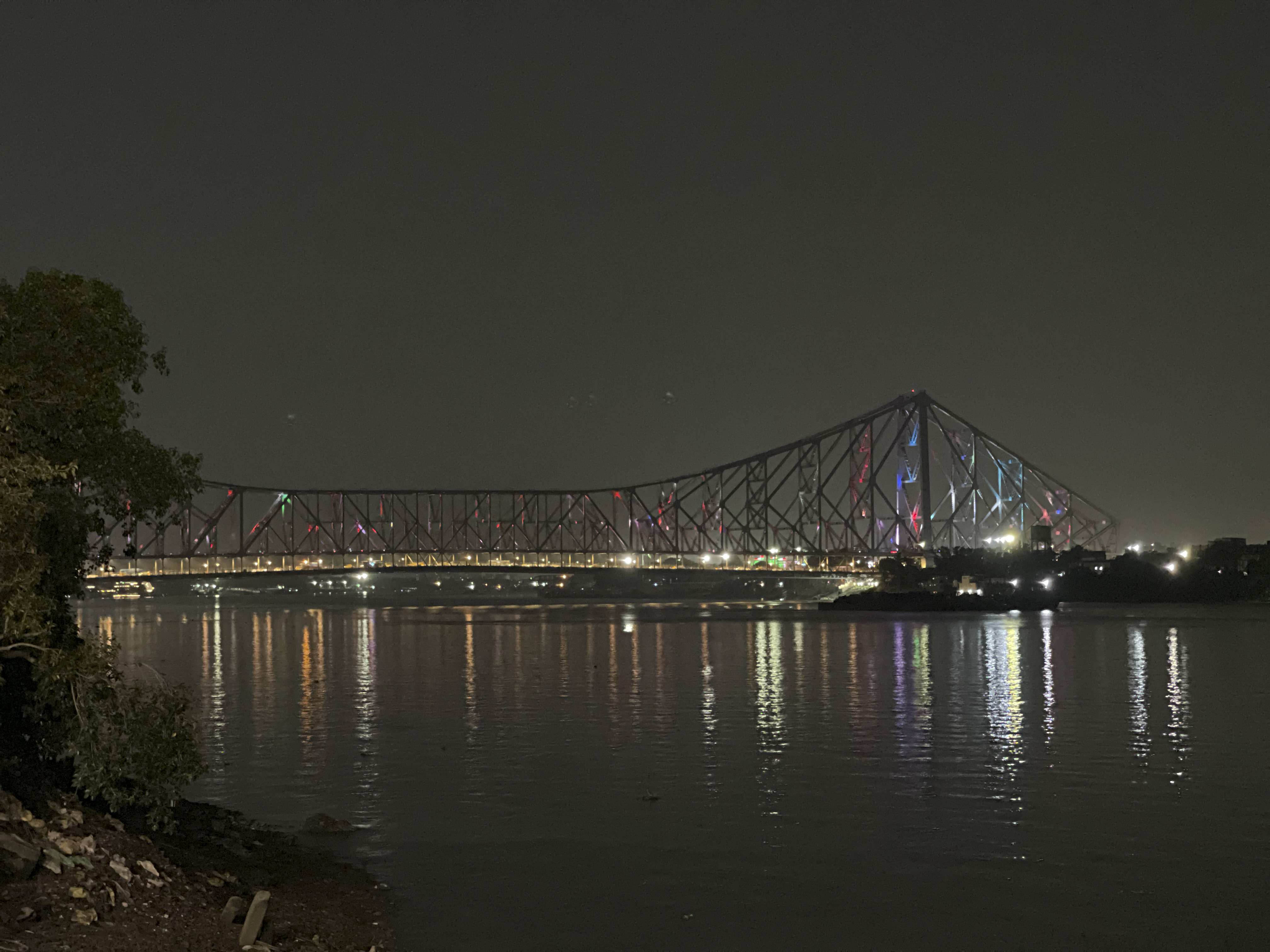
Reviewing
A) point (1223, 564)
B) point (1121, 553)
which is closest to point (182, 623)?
point (1223, 564)

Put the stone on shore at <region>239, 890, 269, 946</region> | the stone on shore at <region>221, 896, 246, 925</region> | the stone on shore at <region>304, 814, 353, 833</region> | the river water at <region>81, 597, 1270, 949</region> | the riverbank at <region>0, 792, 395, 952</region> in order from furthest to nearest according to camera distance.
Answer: the stone on shore at <region>304, 814, 353, 833</region> → the river water at <region>81, 597, 1270, 949</region> → the stone on shore at <region>221, 896, 246, 925</region> → the stone on shore at <region>239, 890, 269, 946</region> → the riverbank at <region>0, 792, 395, 952</region>

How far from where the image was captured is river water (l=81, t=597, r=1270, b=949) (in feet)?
42.9

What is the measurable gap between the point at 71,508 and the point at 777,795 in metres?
10.3

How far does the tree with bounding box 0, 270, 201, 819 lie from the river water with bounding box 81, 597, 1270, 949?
121 inches

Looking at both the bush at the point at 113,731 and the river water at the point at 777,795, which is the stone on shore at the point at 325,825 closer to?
the river water at the point at 777,795

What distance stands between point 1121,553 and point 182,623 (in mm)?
103022

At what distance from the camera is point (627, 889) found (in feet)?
46.3

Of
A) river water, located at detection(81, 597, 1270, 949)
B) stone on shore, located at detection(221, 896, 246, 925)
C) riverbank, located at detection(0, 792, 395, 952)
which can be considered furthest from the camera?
river water, located at detection(81, 597, 1270, 949)

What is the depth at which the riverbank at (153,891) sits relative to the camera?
10.4m

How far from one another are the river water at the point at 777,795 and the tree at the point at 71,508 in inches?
121

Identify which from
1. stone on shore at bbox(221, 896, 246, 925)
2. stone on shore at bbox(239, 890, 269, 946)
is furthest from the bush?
stone on shore at bbox(239, 890, 269, 946)

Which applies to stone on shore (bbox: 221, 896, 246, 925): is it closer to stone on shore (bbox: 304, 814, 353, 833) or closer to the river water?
the river water

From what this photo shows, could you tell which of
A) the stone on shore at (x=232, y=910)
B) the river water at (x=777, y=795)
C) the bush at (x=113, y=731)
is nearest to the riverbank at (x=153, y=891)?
the stone on shore at (x=232, y=910)

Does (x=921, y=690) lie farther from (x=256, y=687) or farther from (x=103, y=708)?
(x=103, y=708)
